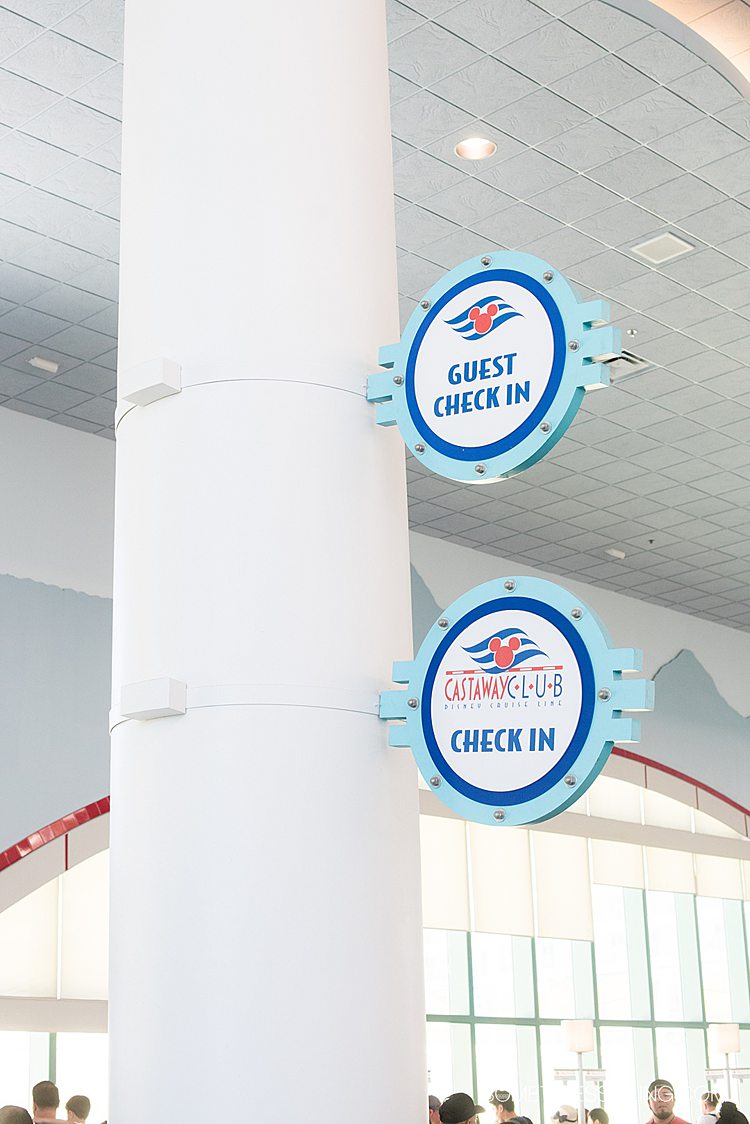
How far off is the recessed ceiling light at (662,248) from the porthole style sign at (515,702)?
5.63 meters

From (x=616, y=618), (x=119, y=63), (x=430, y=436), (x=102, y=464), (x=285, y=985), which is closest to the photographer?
(x=285, y=985)

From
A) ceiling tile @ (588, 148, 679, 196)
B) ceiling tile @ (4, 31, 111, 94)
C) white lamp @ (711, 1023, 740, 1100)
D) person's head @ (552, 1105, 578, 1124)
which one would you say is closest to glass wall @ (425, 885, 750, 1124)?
white lamp @ (711, 1023, 740, 1100)

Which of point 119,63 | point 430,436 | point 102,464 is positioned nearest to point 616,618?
point 102,464

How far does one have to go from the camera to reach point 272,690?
7.04 feet

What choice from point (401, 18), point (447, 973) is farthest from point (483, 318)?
point (447, 973)

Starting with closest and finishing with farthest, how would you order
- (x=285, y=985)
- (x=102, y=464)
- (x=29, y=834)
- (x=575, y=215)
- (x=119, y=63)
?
(x=285, y=985) < (x=119, y=63) < (x=575, y=215) < (x=29, y=834) < (x=102, y=464)

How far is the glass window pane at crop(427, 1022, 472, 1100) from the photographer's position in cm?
1201

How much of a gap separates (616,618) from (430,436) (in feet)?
37.5

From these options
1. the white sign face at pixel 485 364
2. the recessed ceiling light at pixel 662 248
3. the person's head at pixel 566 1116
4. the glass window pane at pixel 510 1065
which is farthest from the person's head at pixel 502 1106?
the white sign face at pixel 485 364

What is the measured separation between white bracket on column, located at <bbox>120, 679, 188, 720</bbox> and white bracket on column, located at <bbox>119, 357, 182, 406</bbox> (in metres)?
0.46

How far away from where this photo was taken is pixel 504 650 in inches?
83.3

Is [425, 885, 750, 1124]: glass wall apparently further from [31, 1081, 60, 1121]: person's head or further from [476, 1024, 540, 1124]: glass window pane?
[31, 1081, 60, 1121]: person's head

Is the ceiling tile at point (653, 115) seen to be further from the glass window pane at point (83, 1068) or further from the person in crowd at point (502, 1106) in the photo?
the glass window pane at point (83, 1068)

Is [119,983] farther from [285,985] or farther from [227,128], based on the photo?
[227,128]
